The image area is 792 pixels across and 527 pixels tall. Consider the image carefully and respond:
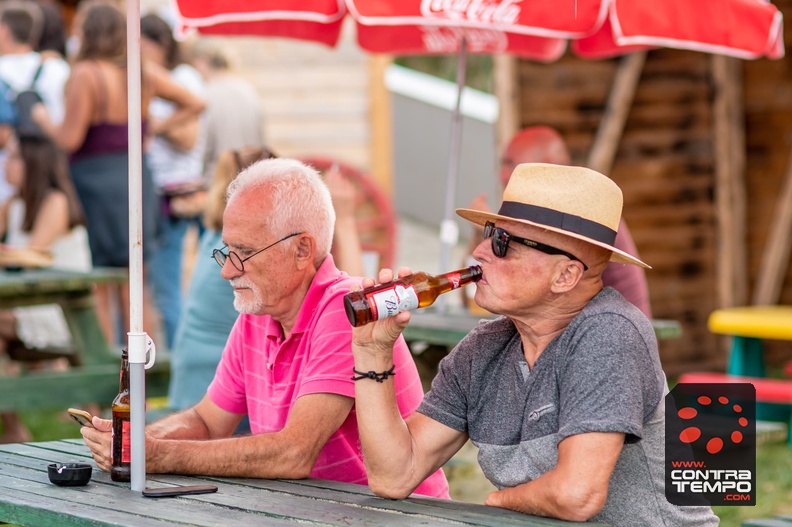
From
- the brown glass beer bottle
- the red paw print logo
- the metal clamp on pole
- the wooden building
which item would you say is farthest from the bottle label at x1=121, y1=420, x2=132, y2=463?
the wooden building

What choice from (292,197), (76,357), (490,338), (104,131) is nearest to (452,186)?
(104,131)

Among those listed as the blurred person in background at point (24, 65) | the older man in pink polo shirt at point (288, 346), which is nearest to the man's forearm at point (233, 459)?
the older man in pink polo shirt at point (288, 346)

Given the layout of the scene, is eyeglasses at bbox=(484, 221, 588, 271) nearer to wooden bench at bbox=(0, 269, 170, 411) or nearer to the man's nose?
the man's nose

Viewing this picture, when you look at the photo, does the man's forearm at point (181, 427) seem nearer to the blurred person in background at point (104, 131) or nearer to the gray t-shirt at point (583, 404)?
the gray t-shirt at point (583, 404)

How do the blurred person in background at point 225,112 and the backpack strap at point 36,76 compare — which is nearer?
the backpack strap at point 36,76

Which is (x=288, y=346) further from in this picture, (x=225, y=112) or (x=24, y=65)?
(x=225, y=112)

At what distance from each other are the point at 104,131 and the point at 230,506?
498cm

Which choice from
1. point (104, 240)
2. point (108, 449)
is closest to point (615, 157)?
point (104, 240)

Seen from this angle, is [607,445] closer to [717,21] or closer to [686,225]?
[717,21]

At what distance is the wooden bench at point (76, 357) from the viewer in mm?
6051

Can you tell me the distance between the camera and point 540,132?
18.7ft

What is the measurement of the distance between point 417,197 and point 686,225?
6.23 m

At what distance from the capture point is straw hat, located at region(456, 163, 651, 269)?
2697 mm

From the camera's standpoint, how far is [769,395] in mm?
6273
